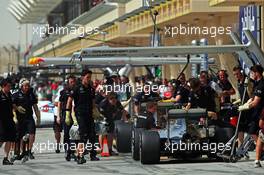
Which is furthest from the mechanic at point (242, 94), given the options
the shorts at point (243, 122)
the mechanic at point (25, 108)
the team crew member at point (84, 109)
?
the mechanic at point (25, 108)

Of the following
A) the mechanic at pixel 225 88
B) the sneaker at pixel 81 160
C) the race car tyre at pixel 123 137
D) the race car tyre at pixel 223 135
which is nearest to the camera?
the race car tyre at pixel 223 135

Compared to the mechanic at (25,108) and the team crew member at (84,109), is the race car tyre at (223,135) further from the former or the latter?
the mechanic at (25,108)

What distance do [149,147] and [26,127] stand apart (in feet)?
10.6

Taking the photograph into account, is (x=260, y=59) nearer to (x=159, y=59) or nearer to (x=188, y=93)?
(x=188, y=93)

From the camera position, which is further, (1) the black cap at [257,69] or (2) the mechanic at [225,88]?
(2) the mechanic at [225,88]

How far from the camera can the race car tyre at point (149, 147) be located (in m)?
14.8

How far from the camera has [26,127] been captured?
1702 centimetres

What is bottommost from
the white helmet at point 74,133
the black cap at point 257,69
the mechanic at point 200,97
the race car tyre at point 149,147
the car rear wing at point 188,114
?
the race car tyre at point 149,147

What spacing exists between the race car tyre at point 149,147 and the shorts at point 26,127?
9.28ft

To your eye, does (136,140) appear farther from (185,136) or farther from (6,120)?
(6,120)

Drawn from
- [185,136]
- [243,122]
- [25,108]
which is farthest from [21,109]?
[243,122]

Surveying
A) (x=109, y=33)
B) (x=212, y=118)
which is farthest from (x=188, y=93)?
(x=109, y=33)

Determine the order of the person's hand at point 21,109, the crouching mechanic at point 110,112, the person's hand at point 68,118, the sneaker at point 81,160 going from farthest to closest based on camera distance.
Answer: the crouching mechanic at point 110,112 < the person's hand at point 21,109 < the person's hand at point 68,118 < the sneaker at point 81,160

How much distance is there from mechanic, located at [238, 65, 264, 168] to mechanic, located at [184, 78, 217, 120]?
1349mm
